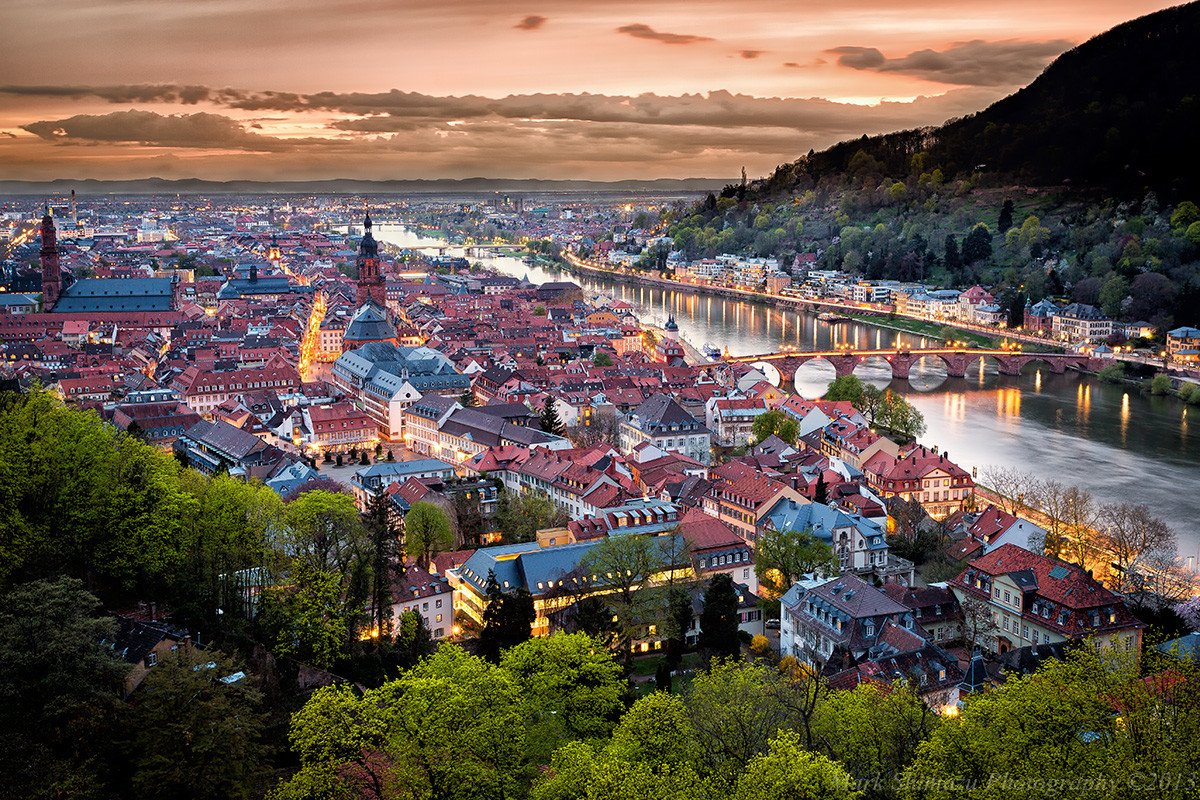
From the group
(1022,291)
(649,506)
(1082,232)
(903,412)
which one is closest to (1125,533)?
(649,506)

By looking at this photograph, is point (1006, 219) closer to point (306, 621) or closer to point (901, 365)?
point (901, 365)

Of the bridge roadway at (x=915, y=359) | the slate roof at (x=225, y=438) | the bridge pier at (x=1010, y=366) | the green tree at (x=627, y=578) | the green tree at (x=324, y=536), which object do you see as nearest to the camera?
the green tree at (x=324, y=536)

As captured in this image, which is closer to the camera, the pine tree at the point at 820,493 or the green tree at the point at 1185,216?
the pine tree at the point at 820,493

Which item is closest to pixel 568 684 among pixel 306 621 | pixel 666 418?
pixel 306 621

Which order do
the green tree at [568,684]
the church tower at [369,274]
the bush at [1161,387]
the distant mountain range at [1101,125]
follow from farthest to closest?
the distant mountain range at [1101,125] < the church tower at [369,274] < the bush at [1161,387] < the green tree at [568,684]

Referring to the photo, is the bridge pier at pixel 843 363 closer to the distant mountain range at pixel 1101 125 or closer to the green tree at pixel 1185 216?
the green tree at pixel 1185 216

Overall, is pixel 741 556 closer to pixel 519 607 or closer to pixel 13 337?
pixel 519 607

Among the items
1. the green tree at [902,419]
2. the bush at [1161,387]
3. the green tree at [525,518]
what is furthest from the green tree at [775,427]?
the bush at [1161,387]

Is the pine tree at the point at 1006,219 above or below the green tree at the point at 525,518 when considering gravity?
above

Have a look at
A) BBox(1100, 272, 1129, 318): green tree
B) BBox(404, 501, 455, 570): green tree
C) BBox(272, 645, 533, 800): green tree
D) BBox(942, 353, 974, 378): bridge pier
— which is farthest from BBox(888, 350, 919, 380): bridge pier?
BBox(272, 645, 533, 800): green tree

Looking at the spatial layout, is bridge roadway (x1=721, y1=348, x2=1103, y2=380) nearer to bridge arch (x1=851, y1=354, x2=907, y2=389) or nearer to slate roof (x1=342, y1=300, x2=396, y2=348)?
bridge arch (x1=851, y1=354, x2=907, y2=389)
